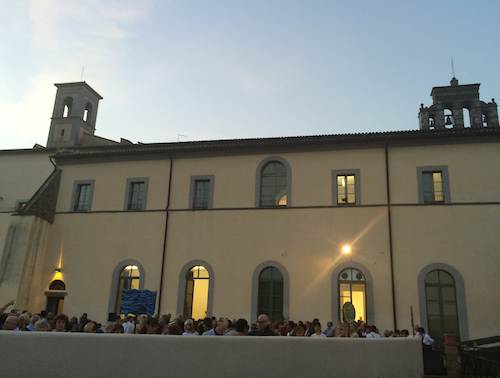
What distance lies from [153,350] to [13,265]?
17.2m

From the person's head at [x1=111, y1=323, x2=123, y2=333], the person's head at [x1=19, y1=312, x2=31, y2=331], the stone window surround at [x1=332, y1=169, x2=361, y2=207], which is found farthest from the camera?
the stone window surround at [x1=332, y1=169, x2=361, y2=207]

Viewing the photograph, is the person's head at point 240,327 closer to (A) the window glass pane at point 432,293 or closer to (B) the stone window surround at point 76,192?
(A) the window glass pane at point 432,293

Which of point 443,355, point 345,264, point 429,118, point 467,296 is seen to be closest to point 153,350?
point 443,355

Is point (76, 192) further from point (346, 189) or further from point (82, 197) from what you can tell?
point (346, 189)

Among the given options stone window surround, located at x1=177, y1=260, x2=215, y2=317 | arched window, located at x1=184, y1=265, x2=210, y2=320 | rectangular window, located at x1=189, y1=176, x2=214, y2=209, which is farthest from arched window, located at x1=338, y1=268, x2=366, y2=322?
rectangular window, located at x1=189, y1=176, x2=214, y2=209

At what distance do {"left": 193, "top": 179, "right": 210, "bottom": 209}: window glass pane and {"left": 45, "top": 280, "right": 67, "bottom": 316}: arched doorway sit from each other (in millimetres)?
7363

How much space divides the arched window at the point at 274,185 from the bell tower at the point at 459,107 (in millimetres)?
13427

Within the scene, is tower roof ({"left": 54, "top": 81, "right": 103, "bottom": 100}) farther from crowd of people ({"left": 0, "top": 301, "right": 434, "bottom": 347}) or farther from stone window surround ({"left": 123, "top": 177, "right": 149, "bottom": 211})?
crowd of people ({"left": 0, "top": 301, "right": 434, "bottom": 347})

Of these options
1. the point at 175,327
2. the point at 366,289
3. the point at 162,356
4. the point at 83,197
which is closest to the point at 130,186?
the point at 83,197

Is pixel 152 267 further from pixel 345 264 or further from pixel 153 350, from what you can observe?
pixel 153 350

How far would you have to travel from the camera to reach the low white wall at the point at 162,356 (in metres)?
6.83

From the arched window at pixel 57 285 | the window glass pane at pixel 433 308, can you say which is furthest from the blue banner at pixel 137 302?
the window glass pane at pixel 433 308

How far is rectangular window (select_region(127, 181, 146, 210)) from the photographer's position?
74.9 feet

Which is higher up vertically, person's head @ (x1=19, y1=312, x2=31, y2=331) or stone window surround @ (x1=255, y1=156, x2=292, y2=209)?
stone window surround @ (x1=255, y1=156, x2=292, y2=209)
